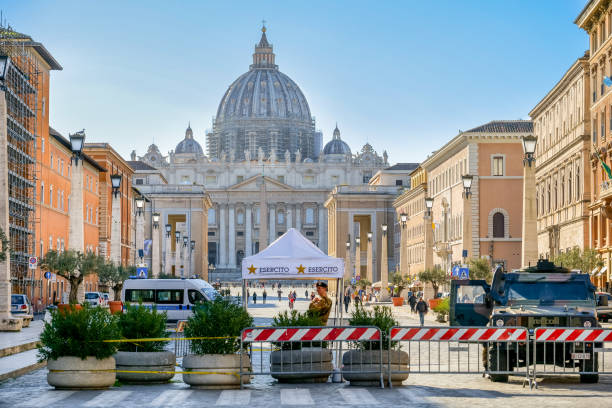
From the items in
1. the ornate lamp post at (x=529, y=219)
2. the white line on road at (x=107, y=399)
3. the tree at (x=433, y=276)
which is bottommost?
the white line on road at (x=107, y=399)

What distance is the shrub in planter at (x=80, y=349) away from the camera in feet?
60.1

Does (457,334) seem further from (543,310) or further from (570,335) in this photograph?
(543,310)

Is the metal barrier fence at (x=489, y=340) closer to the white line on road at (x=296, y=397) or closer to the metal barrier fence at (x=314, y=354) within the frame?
the metal barrier fence at (x=314, y=354)

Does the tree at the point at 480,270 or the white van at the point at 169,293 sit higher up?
the tree at the point at 480,270

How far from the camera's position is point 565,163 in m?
65.4

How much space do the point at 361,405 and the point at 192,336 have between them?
4104 millimetres

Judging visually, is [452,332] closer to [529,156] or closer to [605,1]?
[529,156]

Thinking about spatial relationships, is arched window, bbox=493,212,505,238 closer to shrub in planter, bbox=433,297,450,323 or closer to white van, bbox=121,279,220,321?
shrub in planter, bbox=433,297,450,323

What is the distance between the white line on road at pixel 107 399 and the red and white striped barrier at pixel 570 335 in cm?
671

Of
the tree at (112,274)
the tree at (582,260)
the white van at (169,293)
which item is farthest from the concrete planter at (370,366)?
the tree at (582,260)

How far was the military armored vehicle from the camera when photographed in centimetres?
1955

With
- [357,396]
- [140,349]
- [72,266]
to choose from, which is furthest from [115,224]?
[357,396]

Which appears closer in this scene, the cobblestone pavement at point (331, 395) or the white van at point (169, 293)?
the cobblestone pavement at point (331, 395)

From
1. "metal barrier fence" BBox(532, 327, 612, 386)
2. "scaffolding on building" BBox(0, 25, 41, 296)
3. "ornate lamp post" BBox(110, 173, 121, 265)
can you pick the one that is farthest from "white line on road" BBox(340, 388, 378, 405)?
"scaffolding on building" BBox(0, 25, 41, 296)
